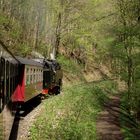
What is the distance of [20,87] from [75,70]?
36565 mm

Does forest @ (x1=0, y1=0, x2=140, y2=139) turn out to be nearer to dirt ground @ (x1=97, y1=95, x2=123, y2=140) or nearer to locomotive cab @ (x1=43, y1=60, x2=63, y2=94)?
dirt ground @ (x1=97, y1=95, x2=123, y2=140)

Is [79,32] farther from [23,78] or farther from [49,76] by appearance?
[23,78]

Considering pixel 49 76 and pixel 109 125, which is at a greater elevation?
pixel 49 76

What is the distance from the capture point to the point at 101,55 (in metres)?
74.9

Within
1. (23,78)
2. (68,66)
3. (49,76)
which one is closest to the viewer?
(23,78)

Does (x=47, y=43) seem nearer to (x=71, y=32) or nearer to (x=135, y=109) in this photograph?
(x=71, y=32)

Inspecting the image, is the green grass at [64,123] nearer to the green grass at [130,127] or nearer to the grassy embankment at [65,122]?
the grassy embankment at [65,122]

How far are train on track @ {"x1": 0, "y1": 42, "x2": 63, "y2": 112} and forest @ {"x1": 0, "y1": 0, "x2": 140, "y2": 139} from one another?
569 cm

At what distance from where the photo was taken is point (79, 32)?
5319 centimetres

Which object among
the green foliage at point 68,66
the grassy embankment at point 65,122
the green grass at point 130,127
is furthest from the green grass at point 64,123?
the green foliage at point 68,66

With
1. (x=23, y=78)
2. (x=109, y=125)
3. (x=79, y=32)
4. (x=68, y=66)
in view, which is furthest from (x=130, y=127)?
(x=79, y=32)

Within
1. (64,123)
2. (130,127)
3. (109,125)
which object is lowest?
(130,127)

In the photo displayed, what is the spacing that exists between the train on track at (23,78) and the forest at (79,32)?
18.7ft

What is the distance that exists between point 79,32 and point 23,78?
36.2 metres
